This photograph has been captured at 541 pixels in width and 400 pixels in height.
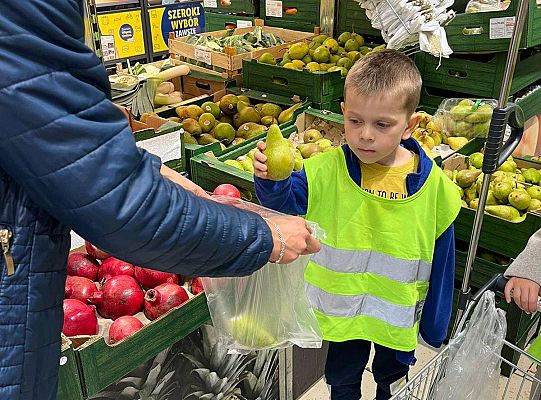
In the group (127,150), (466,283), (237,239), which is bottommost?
(466,283)

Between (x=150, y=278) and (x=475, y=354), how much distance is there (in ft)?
2.96

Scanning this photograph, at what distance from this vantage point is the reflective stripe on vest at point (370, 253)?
137 cm

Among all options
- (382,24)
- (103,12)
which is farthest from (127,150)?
(103,12)

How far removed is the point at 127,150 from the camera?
2.49 feet

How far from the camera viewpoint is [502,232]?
2174mm

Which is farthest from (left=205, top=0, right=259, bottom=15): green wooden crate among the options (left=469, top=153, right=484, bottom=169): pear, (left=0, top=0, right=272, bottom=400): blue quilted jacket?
(left=0, top=0, right=272, bottom=400): blue quilted jacket

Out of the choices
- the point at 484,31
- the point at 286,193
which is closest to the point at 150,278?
the point at 286,193

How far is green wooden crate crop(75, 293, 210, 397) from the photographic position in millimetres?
1316

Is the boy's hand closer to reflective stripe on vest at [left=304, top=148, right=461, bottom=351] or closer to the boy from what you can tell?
the boy

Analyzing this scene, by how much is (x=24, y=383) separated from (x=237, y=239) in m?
0.39

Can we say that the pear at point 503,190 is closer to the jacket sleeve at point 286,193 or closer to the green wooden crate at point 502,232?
the green wooden crate at point 502,232

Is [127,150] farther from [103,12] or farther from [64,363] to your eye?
[103,12]

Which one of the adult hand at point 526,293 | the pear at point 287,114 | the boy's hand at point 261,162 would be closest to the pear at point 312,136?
the pear at point 287,114

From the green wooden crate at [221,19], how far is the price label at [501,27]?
1.73 metres
